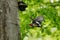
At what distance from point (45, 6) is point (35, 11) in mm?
115

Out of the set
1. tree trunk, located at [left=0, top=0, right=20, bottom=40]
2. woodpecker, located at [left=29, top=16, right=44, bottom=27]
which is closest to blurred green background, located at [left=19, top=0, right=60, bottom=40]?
woodpecker, located at [left=29, top=16, right=44, bottom=27]

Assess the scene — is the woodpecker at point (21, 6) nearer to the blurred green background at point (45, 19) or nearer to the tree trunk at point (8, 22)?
the blurred green background at point (45, 19)

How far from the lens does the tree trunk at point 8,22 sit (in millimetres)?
1093

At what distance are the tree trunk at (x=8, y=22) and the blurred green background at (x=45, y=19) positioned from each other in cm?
15

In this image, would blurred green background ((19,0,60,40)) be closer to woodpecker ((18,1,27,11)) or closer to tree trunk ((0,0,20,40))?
woodpecker ((18,1,27,11))

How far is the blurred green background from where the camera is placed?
4.39ft

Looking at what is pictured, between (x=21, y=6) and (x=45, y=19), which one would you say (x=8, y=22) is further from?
(x=45, y=19)

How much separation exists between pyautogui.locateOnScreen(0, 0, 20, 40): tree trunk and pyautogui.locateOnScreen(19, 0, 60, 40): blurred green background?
0.15m

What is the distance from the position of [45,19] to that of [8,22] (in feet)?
1.41

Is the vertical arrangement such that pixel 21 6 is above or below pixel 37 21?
above

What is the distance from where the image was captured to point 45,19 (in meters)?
1.47

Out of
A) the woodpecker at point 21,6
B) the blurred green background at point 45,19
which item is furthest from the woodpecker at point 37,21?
the woodpecker at point 21,6

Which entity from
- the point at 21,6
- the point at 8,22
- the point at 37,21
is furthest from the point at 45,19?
the point at 8,22

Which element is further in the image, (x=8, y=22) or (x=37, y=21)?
(x=37, y=21)
